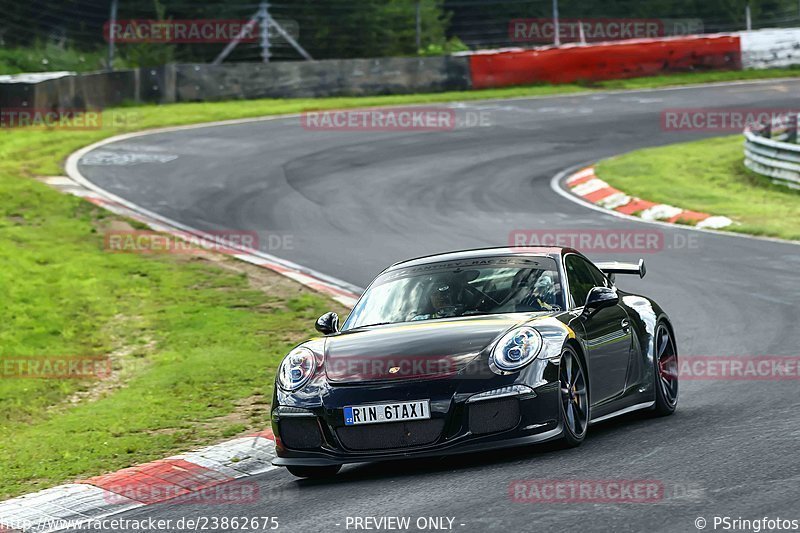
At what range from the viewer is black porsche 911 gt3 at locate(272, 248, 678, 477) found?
285 inches

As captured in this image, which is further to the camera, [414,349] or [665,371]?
[665,371]

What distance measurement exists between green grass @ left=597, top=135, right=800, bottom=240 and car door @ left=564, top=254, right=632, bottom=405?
918cm

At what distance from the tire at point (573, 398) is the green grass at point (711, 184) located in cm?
1033

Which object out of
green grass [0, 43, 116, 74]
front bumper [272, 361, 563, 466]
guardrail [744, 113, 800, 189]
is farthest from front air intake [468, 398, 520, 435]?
green grass [0, 43, 116, 74]

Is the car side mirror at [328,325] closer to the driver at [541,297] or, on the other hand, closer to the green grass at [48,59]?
the driver at [541,297]

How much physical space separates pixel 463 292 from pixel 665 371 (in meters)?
1.76

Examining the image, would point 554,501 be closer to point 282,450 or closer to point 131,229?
point 282,450

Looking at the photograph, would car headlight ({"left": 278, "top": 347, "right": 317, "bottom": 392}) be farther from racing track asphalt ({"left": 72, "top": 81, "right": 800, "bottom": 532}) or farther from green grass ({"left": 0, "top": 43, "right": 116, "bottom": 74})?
green grass ({"left": 0, "top": 43, "right": 116, "bottom": 74})

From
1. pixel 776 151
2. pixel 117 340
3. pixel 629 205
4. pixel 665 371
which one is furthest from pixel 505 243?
pixel 776 151

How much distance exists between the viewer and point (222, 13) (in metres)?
38.1

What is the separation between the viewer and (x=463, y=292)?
8.43 m

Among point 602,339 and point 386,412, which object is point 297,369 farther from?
point 602,339

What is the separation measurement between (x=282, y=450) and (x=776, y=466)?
2754mm

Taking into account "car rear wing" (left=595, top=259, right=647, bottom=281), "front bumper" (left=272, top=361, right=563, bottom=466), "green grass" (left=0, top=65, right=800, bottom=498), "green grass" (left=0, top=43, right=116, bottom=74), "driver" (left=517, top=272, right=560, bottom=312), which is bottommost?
"green grass" (left=0, top=65, right=800, bottom=498)
